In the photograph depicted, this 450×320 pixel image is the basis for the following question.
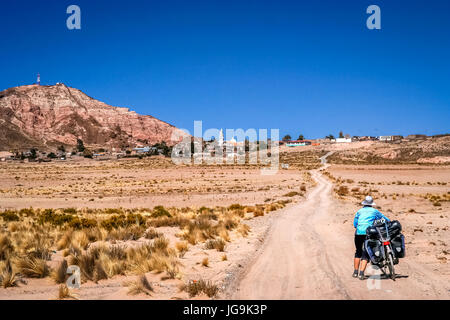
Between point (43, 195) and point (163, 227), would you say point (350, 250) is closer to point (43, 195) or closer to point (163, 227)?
point (163, 227)

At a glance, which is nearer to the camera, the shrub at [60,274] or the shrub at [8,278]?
the shrub at [8,278]

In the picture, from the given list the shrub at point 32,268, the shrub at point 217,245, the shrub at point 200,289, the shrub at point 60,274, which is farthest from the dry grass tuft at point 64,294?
the shrub at point 217,245

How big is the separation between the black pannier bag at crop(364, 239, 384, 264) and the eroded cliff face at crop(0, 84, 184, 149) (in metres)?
162

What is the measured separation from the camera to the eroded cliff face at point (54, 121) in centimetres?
15900

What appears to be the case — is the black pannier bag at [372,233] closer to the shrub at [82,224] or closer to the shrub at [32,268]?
the shrub at [32,268]

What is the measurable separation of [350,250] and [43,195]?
34851mm

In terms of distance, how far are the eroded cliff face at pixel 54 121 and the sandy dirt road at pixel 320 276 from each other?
15818 centimetres

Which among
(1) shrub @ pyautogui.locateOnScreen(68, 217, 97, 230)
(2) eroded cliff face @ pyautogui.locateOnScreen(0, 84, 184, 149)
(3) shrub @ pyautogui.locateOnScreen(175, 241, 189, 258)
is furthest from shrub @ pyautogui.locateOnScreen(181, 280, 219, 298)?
(2) eroded cliff face @ pyautogui.locateOnScreen(0, 84, 184, 149)

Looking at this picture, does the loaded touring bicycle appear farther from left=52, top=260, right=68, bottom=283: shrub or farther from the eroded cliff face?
the eroded cliff face

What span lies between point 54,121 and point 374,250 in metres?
190

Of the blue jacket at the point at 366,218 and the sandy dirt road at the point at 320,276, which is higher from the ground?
the blue jacket at the point at 366,218
